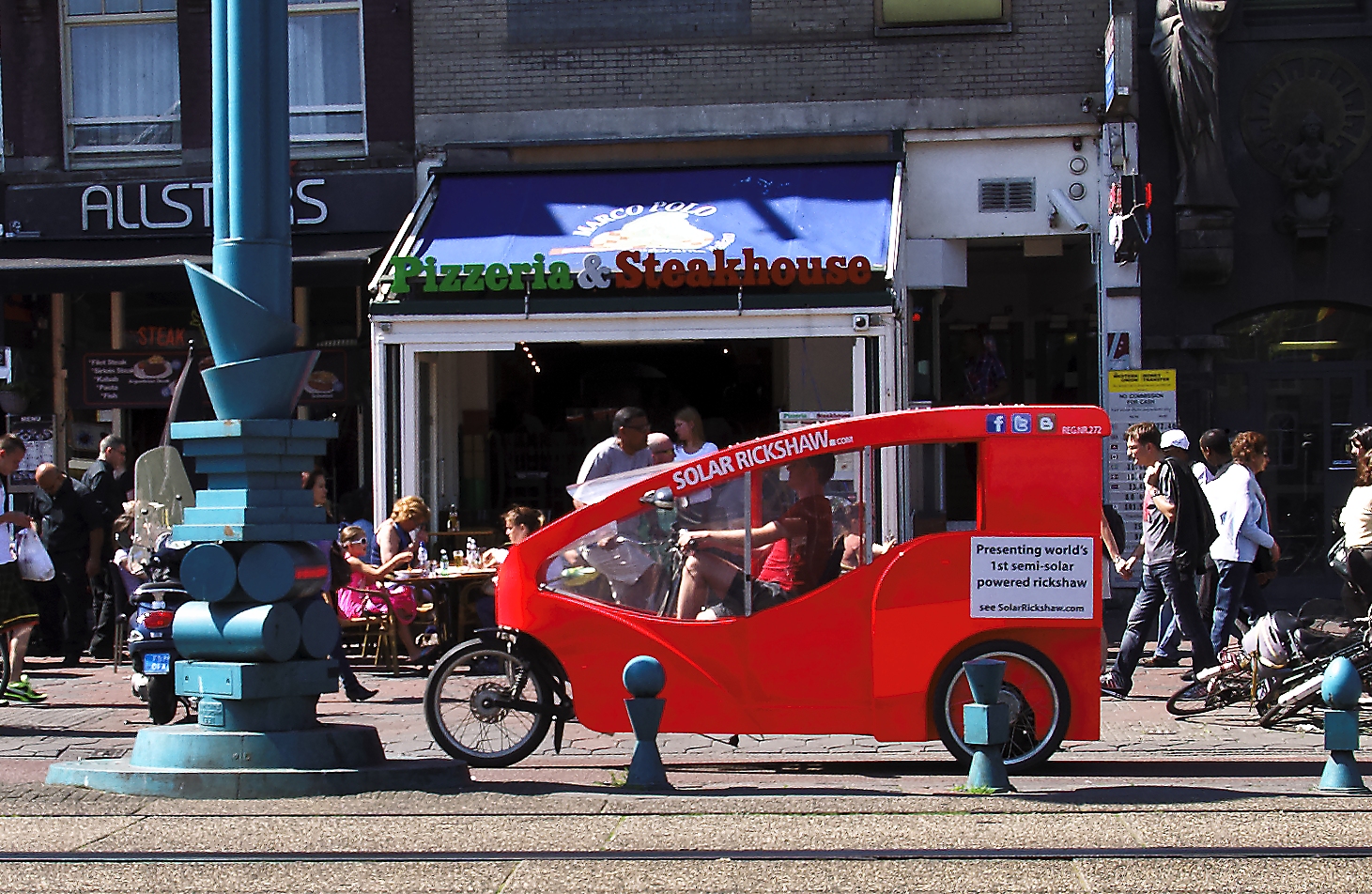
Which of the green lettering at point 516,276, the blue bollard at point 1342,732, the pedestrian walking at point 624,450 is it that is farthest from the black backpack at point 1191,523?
the green lettering at point 516,276

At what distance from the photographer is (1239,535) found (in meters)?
10.2

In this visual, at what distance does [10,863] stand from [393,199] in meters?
10.4

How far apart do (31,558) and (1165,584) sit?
791 cm

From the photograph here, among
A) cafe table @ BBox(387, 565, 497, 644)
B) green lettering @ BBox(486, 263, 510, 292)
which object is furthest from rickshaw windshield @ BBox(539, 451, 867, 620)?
green lettering @ BBox(486, 263, 510, 292)

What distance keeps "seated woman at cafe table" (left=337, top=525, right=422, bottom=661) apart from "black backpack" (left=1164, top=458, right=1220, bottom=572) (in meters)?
5.72

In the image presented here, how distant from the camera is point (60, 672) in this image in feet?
40.3

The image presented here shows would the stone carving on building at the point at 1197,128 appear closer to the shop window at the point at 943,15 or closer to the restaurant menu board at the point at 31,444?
the shop window at the point at 943,15

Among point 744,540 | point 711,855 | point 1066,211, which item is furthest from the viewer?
point 1066,211

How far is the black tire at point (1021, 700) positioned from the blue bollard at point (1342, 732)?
3.96 ft

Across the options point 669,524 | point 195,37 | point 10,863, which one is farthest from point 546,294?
point 10,863

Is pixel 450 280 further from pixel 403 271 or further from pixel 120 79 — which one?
pixel 120 79

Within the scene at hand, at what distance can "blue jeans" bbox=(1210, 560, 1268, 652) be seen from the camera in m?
10.3

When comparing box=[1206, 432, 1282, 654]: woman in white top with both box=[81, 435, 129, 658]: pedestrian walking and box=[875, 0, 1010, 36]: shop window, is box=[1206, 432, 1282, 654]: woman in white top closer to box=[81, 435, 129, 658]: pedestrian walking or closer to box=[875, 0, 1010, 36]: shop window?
box=[875, 0, 1010, 36]: shop window

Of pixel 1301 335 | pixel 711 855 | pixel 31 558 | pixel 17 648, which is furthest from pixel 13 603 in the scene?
pixel 1301 335
